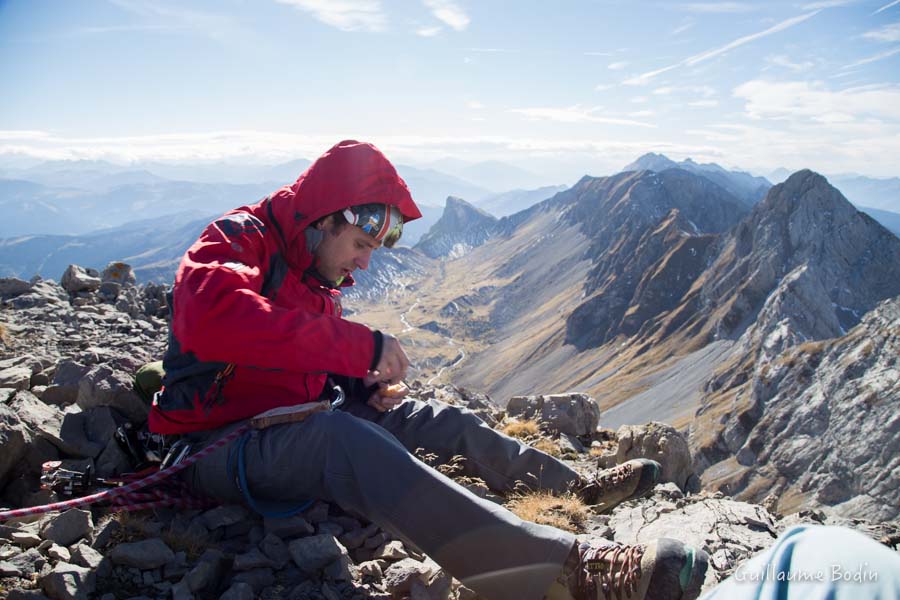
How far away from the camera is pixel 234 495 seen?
531cm

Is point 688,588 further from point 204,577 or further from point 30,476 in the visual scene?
point 30,476

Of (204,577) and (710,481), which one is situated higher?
(204,577)

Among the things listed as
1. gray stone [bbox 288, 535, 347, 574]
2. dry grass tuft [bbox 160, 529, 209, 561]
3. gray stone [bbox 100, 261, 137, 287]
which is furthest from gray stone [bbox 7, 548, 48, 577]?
gray stone [bbox 100, 261, 137, 287]

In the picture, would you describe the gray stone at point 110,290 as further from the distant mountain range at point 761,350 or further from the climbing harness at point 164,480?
the distant mountain range at point 761,350

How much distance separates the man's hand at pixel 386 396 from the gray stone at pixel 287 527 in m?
1.54

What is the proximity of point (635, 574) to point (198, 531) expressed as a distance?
3.90 meters

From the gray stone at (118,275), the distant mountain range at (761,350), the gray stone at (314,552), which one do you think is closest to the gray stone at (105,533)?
the gray stone at (314,552)

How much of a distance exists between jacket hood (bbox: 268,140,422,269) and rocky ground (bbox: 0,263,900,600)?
2788 mm

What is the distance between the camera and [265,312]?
445 centimetres

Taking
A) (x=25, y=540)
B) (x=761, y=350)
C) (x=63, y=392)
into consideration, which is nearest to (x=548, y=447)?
(x=25, y=540)

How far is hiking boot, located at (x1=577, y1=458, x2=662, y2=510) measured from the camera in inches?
251

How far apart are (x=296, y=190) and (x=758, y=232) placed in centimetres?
16382

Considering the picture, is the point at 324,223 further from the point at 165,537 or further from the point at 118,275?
the point at 118,275

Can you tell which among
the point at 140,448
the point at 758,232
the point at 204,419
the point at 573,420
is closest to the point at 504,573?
the point at 204,419
